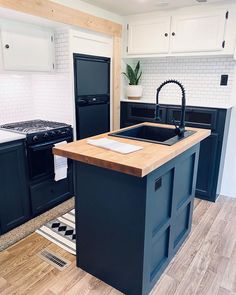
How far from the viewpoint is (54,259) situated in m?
2.07

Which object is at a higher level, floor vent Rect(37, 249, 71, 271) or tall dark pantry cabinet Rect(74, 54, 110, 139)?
tall dark pantry cabinet Rect(74, 54, 110, 139)

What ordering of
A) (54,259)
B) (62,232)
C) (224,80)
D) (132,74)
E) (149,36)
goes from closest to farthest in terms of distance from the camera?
(54,259) < (62,232) < (224,80) < (149,36) < (132,74)

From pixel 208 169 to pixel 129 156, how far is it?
1.90m

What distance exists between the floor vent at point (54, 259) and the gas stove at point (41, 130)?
102 cm

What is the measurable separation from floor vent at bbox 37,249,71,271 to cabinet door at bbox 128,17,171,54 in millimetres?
2727

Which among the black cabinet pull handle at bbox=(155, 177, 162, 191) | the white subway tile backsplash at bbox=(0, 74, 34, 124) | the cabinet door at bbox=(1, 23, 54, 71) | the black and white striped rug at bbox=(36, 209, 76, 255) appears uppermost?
the cabinet door at bbox=(1, 23, 54, 71)

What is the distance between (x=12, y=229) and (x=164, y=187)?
1.61 m

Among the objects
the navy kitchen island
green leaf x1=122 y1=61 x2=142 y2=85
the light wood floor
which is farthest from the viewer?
green leaf x1=122 y1=61 x2=142 y2=85

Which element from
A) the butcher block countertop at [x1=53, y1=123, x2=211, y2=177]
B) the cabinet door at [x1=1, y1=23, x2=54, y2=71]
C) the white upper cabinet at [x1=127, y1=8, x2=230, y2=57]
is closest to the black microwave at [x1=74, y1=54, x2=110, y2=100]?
the cabinet door at [x1=1, y1=23, x2=54, y2=71]

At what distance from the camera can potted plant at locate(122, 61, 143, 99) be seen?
3.63 m

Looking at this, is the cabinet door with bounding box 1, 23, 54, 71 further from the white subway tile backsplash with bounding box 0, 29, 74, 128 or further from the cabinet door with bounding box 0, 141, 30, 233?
the cabinet door with bounding box 0, 141, 30, 233

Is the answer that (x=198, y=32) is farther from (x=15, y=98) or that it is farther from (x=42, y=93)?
(x=15, y=98)

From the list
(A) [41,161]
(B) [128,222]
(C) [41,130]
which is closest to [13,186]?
(A) [41,161]

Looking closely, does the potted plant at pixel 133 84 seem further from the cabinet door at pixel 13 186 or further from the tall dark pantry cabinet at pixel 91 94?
the cabinet door at pixel 13 186
